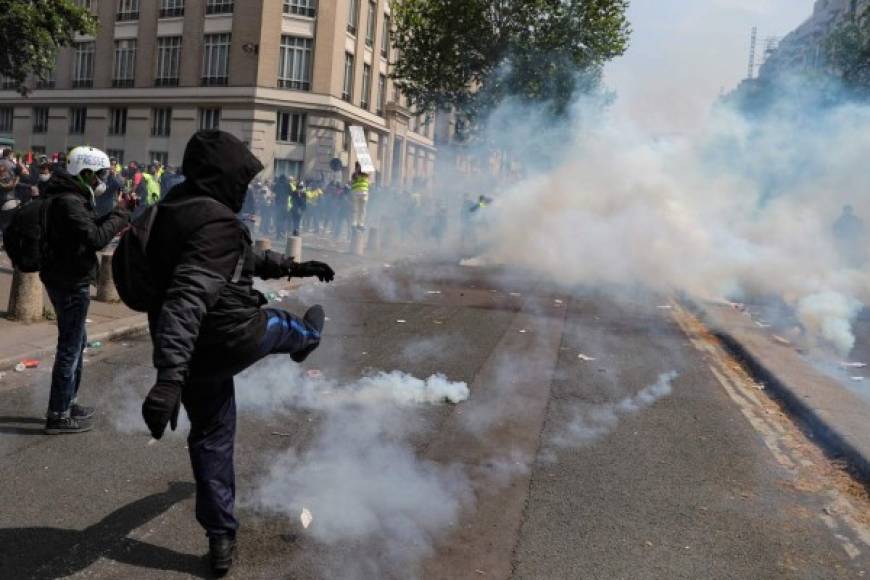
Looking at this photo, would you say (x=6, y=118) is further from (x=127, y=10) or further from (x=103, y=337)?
(x=103, y=337)

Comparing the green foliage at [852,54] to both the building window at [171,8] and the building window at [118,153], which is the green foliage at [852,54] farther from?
the building window at [118,153]

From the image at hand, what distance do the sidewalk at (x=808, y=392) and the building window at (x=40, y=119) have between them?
38.6 m

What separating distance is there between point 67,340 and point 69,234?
25.7 inches

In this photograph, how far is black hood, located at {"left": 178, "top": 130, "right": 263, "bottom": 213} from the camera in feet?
9.72

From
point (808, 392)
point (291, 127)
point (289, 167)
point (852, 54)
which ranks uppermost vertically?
point (852, 54)

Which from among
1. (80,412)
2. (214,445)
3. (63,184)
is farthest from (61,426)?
(214,445)

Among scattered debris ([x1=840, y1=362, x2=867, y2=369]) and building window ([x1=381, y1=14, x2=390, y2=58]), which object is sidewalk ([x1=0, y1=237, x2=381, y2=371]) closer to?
scattered debris ([x1=840, y1=362, x2=867, y2=369])

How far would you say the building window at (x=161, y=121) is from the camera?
116ft

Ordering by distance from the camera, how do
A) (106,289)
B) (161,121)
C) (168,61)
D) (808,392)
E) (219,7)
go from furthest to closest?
(161,121)
(168,61)
(219,7)
(106,289)
(808,392)

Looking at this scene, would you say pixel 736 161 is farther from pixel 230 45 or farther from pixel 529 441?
Answer: pixel 230 45

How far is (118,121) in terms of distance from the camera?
121 ft

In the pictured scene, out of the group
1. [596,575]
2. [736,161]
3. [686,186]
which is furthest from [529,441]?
[736,161]

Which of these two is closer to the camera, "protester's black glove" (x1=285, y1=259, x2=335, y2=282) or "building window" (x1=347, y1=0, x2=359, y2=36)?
"protester's black glove" (x1=285, y1=259, x2=335, y2=282)

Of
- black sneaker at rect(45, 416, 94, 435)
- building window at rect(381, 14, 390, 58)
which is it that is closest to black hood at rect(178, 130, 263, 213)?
black sneaker at rect(45, 416, 94, 435)
